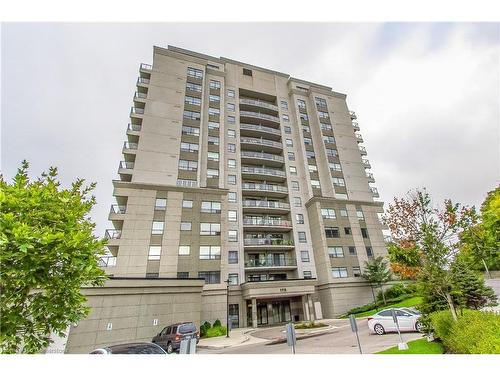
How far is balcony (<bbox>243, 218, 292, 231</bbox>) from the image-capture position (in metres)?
33.1

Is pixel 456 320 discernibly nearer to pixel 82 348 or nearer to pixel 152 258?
pixel 82 348

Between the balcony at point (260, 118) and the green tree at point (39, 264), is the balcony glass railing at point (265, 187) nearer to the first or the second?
the balcony at point (260, 118)

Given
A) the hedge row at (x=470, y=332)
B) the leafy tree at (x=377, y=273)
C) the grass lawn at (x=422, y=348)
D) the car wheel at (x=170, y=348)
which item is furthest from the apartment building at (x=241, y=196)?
the hedge row at (x=470, y=332)

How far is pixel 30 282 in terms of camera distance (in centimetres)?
713

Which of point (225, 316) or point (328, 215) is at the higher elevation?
point (328, 215)

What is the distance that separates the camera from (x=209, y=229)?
96.1 feet

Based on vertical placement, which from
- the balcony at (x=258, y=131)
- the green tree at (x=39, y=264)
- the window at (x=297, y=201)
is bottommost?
the green tree at (x=39, y=264)

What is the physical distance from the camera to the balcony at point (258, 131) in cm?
3991

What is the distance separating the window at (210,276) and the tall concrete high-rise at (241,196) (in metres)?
0.18

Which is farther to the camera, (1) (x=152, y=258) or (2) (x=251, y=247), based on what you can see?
(2) (x=251, y=247)

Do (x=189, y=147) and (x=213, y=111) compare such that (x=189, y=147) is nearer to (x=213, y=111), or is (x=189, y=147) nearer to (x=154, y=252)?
(x=213, y=111)

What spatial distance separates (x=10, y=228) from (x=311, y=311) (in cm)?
3044

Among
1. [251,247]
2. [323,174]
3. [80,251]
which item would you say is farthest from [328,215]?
[80,251]

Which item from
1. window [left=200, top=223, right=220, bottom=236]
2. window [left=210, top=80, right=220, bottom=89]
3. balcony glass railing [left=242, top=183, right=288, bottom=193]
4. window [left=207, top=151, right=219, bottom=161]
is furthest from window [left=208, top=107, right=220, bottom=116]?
window [left=200, top=223, right=220, bottom=236]
